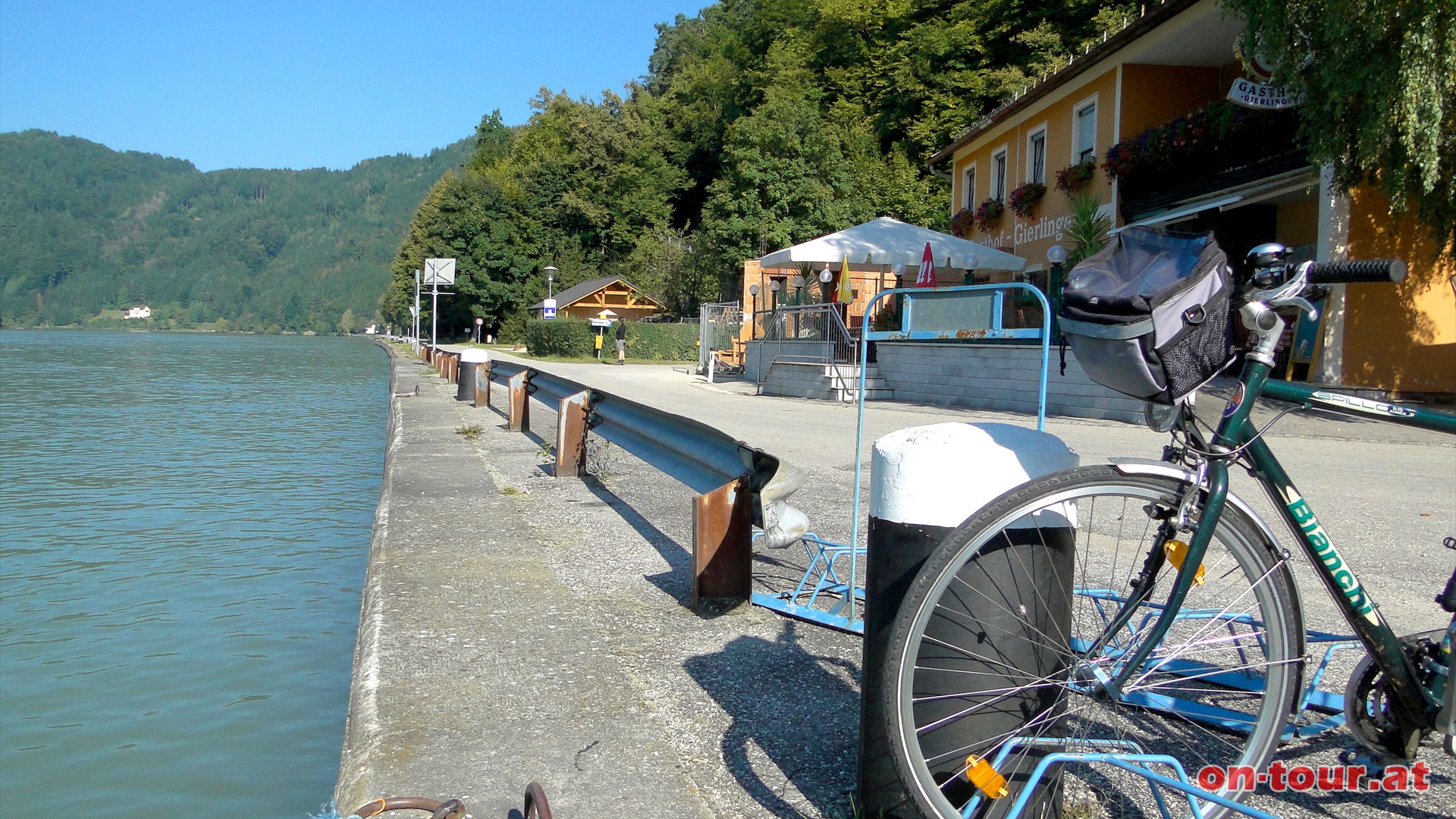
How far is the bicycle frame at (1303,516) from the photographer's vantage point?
219 cm

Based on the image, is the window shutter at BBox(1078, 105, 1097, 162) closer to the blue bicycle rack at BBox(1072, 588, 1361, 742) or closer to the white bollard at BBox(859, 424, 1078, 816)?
the blue bicycle rack at BBox(1072, 588, 1361, 742)

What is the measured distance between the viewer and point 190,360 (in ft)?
149

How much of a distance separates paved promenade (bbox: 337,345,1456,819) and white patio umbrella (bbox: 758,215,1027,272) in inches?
549

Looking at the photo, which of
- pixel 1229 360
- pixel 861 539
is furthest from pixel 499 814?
pixel 861 539

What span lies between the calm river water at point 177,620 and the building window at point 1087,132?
1715 centimetres

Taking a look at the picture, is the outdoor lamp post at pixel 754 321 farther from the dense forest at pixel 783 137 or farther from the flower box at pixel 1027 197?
the dense forest at pixel 783 137

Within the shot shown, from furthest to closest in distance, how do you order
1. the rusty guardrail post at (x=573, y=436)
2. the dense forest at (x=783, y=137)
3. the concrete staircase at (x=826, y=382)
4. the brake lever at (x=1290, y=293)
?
the concrete staircase at (x=826, y=382), the dense forest at (x=783, y=137), the rusty guardrail post at (x=573, y=436), the brake lever at (x=1290, y=293)

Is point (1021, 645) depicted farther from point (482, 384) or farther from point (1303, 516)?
point (482, 384)

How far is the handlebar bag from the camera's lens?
2104 millimetres

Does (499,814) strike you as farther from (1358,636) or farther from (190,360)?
(190,360)

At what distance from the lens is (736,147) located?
48.9m

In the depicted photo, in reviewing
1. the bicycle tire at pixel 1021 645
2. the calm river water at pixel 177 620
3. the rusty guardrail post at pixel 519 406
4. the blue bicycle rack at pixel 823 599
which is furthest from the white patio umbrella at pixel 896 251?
the bicycle tire at pixel 1021 645

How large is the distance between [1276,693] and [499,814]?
179cm

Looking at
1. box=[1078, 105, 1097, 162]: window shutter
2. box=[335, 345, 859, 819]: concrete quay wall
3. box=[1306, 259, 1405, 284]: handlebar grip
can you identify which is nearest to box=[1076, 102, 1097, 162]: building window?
box=[1078, 105, 1097, 162]: window shutter
